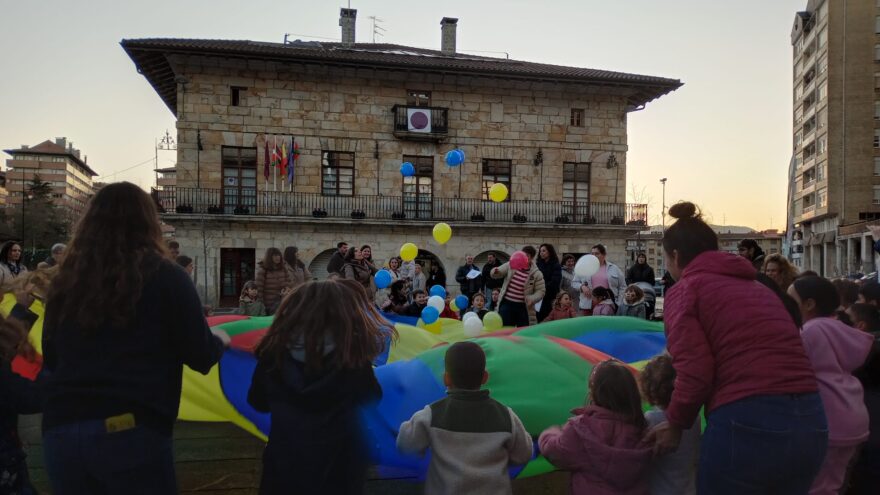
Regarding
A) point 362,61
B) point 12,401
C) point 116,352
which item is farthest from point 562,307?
point 362,61

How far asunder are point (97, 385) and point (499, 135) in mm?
22697

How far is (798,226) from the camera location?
63.5 meters

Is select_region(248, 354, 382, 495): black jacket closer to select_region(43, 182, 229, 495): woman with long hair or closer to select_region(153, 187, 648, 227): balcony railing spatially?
select_region(43, 182, 229, 495): woman with long hair

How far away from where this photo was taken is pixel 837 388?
341 centimetres

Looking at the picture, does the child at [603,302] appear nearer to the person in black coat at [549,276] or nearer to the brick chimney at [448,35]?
the person in black coat at [549,276]

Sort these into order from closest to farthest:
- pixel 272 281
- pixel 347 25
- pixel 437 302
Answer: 1. pixel 272 281
2. pixel 437 302
3. pixel 347 25

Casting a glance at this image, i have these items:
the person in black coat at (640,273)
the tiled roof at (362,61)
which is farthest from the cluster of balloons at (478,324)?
the tiled roof at (362,61)

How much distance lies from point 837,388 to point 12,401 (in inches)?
151

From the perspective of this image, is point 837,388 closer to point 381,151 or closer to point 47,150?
point 381,151

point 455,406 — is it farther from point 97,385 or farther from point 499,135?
point 499,135

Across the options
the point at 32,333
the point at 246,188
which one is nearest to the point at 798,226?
the point at 246,188

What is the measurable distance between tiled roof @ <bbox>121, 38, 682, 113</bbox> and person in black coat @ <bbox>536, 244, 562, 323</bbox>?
14545 mm

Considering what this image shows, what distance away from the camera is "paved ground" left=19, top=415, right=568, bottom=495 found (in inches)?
154

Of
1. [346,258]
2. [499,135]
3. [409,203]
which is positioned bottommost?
[346,258]
